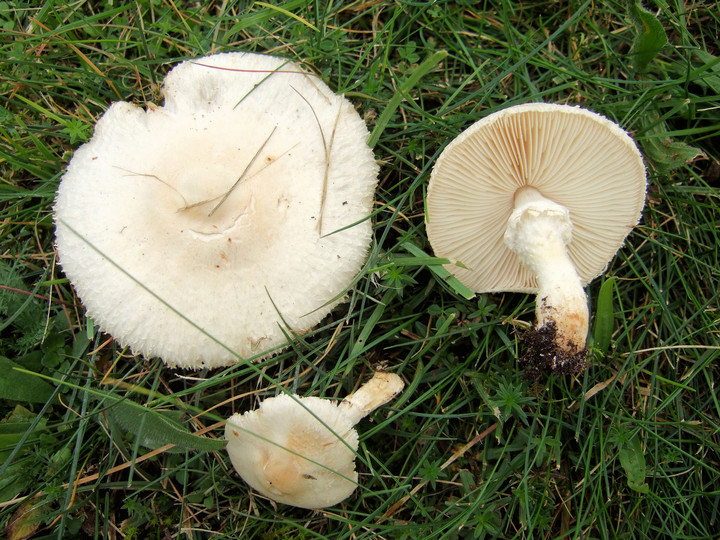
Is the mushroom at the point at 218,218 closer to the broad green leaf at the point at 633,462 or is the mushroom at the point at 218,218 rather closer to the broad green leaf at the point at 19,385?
the broad green leaf at the point at 19,385

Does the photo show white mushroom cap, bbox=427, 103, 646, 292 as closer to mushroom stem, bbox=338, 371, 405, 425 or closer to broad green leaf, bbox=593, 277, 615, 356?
broad green leaf, bbox=593, 277, 615, 356

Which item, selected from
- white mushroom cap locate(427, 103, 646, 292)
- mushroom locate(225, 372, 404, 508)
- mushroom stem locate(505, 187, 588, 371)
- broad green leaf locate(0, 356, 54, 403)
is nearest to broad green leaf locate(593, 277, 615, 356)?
mushroom stem locate(505, 187, 588, 371)

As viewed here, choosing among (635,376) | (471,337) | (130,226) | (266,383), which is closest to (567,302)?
(471,337)

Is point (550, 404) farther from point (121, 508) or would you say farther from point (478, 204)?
point (121, 508)

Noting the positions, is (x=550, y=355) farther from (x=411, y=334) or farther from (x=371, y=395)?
(x=371, y=395)

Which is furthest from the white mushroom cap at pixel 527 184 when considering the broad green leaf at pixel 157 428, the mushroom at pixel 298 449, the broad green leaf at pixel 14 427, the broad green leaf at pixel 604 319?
the broad green leaf at pixel 14 427

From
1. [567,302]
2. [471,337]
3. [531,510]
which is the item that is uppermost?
[567,302]
